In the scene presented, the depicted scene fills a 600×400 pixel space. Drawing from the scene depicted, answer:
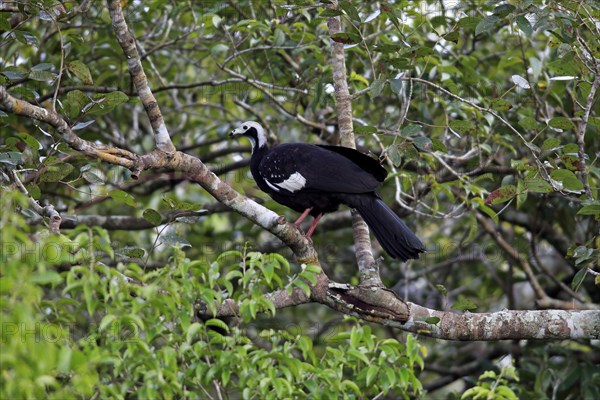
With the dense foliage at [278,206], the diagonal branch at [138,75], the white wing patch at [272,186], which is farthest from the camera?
the white wing patch at [272,186]

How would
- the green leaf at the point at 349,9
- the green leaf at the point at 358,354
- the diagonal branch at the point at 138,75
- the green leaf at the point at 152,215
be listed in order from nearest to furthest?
the green leaf at the point at 358,354
the diagonal branch at the point at 138,75
the green leaf at the point at 152,215
the green leaf at the point at 349,9

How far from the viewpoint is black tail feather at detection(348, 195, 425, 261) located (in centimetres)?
495

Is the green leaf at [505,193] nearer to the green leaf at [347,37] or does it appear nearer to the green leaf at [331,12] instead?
the green leaf at [347,37]

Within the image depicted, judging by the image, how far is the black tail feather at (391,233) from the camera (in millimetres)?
4953

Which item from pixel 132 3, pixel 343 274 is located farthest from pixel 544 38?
pixel 132 3

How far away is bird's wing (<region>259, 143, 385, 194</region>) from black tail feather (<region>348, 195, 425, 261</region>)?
193 mm

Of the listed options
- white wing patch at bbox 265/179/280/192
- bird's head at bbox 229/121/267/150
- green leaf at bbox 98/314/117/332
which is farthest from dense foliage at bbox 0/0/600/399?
white wing patch at bbox 265/179/280/192

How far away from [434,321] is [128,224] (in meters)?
3.19

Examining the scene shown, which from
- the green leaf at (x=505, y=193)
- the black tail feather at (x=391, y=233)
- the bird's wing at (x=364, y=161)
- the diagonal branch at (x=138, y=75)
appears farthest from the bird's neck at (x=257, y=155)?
the green leaf at (x=505, y=193)

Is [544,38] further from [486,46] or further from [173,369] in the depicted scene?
[173,369]

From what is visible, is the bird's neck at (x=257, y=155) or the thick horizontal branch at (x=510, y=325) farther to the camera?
the bird's neck at (x=257, y=155)

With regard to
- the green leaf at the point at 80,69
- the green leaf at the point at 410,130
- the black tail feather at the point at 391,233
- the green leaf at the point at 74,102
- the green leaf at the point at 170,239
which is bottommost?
the black tail feather at the point at 391,233

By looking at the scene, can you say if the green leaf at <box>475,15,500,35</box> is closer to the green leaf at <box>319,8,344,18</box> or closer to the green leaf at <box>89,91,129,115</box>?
the green leaf at <box>319,8,344,18</box>

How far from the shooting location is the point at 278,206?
6734 mm
